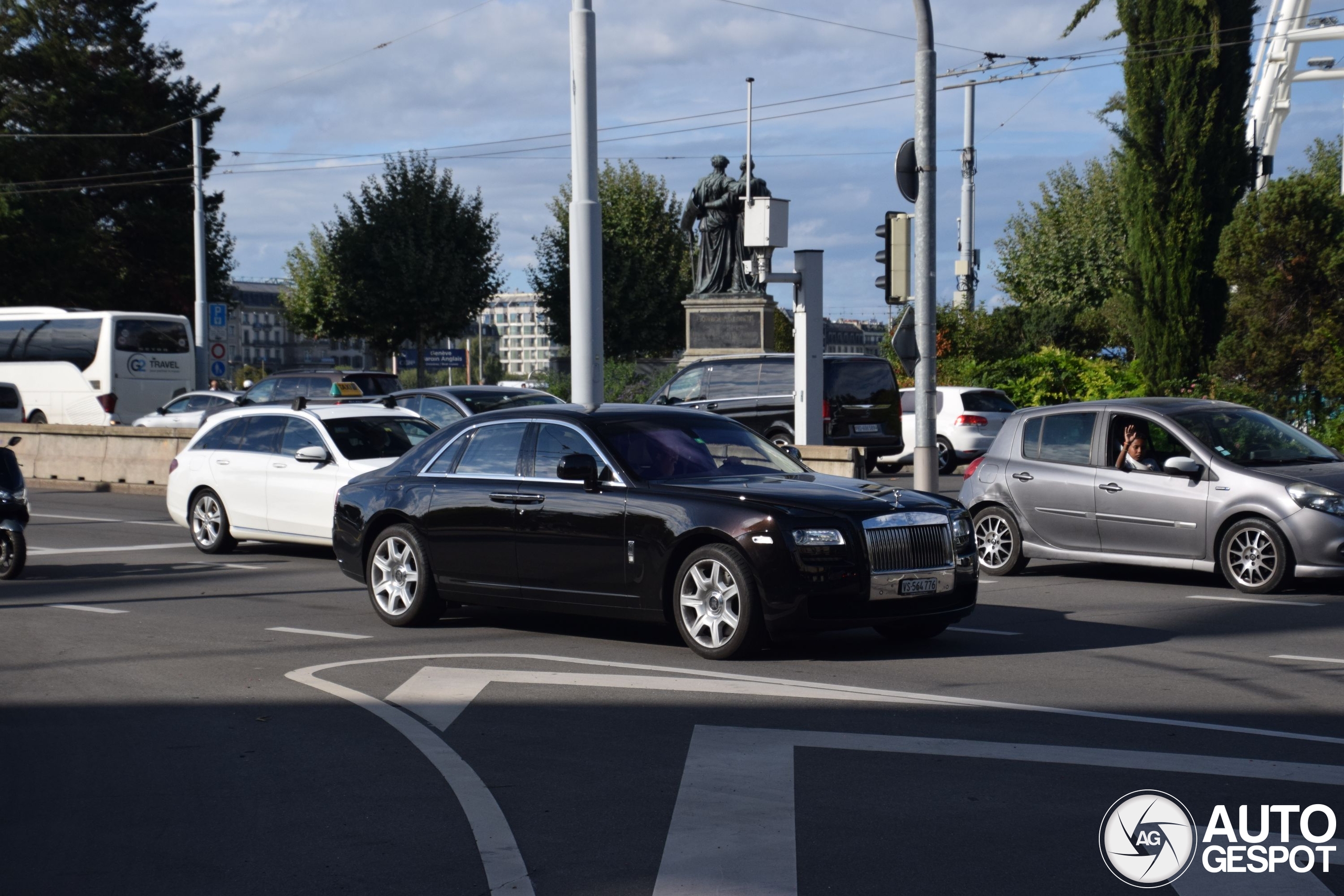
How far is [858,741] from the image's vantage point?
21.5 ft

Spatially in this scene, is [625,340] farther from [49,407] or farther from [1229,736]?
[1229,736]

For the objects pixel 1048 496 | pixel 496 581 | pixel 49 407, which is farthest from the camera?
pixel 49 407

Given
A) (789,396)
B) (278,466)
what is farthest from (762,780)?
(789,396)

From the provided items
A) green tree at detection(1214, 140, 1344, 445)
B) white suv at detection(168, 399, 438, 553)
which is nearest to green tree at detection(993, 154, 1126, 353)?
green tree at detection(1214, 140, 1344, 445)

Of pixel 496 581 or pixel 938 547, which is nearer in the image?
pixel 938 547

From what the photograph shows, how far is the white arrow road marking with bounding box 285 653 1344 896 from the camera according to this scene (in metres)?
4.94

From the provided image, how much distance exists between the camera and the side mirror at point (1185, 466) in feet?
39.3

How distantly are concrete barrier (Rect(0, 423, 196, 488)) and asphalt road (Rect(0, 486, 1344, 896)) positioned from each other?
14.3 meters

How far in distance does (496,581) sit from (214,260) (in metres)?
50.6

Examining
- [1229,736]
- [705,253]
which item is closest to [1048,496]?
[1229,736]

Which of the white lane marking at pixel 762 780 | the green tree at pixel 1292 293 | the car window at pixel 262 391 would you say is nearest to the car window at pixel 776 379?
the green tree at pixel 1292 293

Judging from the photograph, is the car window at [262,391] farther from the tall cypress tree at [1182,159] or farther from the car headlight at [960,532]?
the car headlight at [960,532]

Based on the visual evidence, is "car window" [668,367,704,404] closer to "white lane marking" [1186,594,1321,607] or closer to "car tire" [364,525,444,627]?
"white lane marking" [1186,594,1321,607]

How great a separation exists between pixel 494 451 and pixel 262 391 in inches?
849
